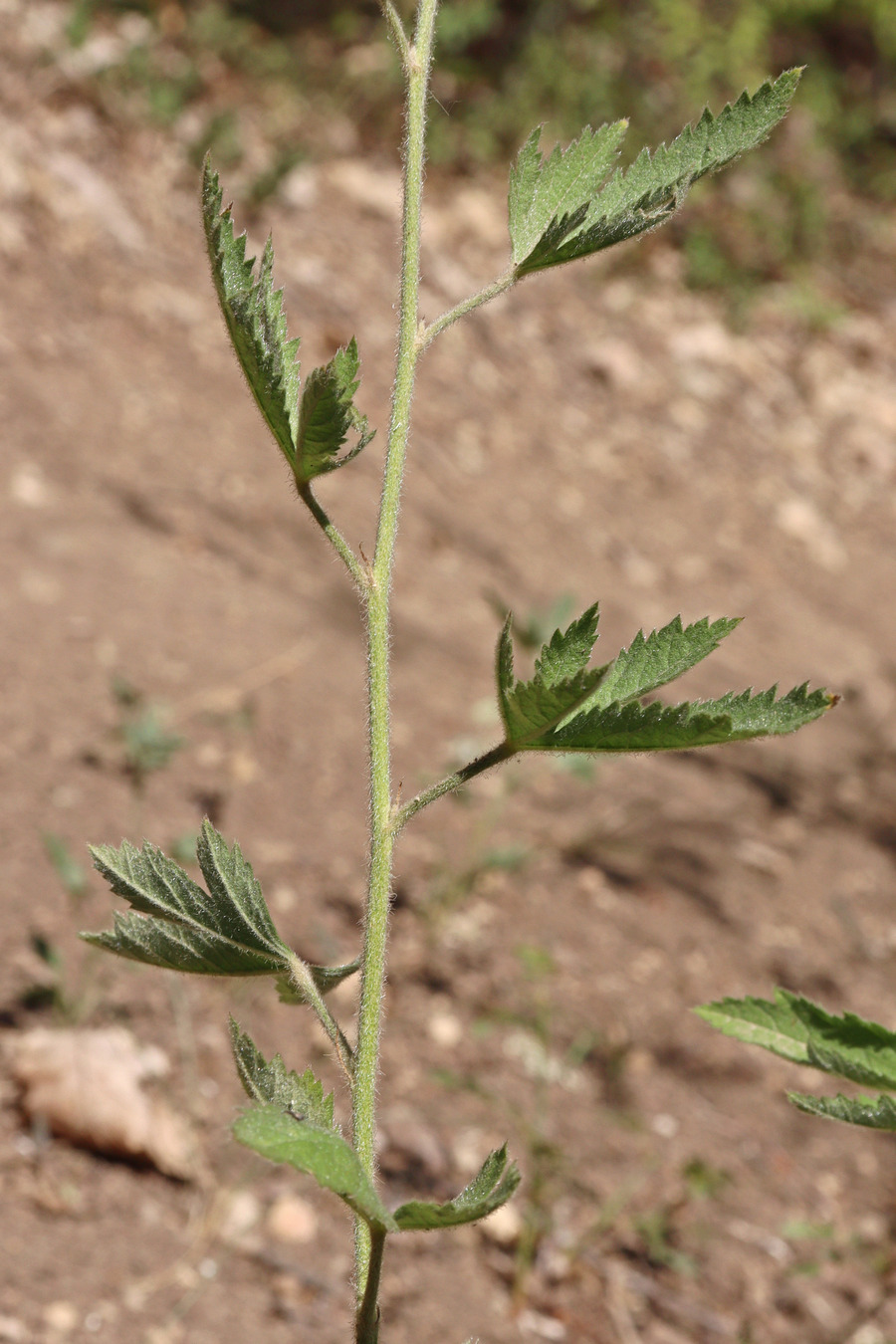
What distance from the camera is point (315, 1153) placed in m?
0.72

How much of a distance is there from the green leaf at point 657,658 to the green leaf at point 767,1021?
0.95 ft

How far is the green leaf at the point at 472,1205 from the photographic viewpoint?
0.73 m

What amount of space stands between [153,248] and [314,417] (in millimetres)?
3660

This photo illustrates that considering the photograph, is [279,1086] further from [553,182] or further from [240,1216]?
[240,1216]

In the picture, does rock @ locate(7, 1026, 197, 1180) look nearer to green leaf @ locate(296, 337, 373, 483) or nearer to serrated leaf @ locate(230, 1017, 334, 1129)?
serrated leaf @ locate(230, 1017, 334, 1129)

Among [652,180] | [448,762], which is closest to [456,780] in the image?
[652,180]

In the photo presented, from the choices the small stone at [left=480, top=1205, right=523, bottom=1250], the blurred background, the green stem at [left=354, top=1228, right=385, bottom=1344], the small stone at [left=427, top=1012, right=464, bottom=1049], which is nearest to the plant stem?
the green stem at [left=354, top=1228, right=385, bottom=1344]

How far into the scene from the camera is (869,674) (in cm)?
379

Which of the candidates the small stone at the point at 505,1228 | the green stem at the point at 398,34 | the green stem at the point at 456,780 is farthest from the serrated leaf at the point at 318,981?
the small stone at the point at 505,1228

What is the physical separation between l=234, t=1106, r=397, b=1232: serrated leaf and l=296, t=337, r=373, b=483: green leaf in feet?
1.29

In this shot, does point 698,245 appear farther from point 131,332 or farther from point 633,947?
point 633,947

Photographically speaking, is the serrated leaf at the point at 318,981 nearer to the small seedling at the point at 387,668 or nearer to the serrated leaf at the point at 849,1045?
the small seedling at the point at 387,668

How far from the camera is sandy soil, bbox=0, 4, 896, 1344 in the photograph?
1806 millimetres

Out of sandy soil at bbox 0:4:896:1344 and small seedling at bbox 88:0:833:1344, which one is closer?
small seedling at bbox 88:0:833:1344
